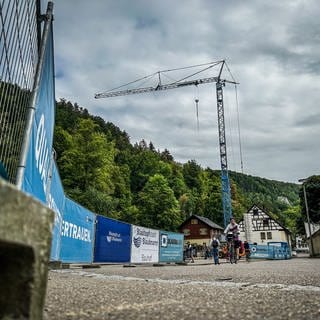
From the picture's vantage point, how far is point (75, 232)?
11.2 meters

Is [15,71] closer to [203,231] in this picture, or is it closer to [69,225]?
[69,225]

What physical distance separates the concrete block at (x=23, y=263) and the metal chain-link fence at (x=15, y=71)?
8.81 ft

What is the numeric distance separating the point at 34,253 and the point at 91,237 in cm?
1206

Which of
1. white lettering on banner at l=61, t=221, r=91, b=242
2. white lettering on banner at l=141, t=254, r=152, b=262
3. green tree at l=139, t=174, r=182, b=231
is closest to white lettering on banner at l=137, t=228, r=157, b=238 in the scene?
white lettering on banner at l=141, t=254, r=152, b=262

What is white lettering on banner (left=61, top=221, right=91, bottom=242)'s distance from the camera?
10.2 m

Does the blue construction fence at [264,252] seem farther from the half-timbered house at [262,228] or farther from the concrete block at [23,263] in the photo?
the half-timbered house at [262,228]

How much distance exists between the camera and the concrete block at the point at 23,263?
4.21ft

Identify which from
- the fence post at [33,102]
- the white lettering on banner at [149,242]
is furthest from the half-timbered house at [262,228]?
the fence post at [33,102]

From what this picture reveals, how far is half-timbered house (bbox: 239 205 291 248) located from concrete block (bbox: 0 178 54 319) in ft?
244

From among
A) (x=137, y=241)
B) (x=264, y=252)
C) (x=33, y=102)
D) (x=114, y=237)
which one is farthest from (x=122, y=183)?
(x=33, y=102)

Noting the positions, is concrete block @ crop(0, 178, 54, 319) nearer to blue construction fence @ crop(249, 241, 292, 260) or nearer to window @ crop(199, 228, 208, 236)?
blue construction fence @ crop(249, 241, 292, 260)

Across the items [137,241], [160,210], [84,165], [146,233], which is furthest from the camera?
[160,210]

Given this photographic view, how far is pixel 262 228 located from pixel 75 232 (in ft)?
229

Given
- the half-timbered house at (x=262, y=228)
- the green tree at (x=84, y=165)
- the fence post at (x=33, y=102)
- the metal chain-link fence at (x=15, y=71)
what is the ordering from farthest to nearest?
the half-timbered house at (x=262, y=228) → the green tree at (x=84, y=165) → the fence post at (x=33, y=102) → the metal chain-link fence at (x=15, y=71)
